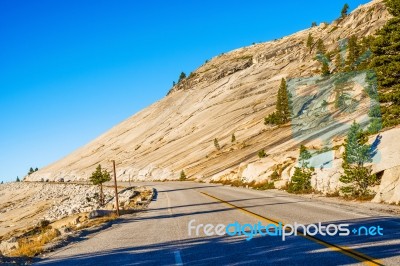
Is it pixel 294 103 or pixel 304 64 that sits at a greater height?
pixel 304 64

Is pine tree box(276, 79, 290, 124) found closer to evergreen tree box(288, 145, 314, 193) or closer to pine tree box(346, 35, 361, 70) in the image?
pine tree box(346, 35, 361, 70)

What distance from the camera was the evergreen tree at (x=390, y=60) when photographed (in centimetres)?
2520

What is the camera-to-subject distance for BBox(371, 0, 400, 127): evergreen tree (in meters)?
25.2

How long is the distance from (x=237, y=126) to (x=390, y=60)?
57.0m

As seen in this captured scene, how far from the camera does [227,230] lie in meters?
11.9

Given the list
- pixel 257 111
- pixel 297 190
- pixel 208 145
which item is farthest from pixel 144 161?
pixel 297 190

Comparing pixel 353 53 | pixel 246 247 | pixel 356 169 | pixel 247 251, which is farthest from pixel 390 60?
pixel 353 53

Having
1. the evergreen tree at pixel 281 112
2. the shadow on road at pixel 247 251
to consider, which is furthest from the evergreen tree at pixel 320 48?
the shadow on road at pixel 247 251

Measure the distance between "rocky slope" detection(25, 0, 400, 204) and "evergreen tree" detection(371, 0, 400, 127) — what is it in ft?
19.3

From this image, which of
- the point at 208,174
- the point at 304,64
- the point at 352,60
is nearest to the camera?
the point at 208,174

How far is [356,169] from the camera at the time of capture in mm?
18500

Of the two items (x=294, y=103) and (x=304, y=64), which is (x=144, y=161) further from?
(x=304, y=64)

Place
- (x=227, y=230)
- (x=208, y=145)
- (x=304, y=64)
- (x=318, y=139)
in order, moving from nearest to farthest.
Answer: (x=227, y=230), (x=318, y=139), (x=208, y=145), (x=304, y=64)

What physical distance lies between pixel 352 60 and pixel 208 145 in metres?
35.7
